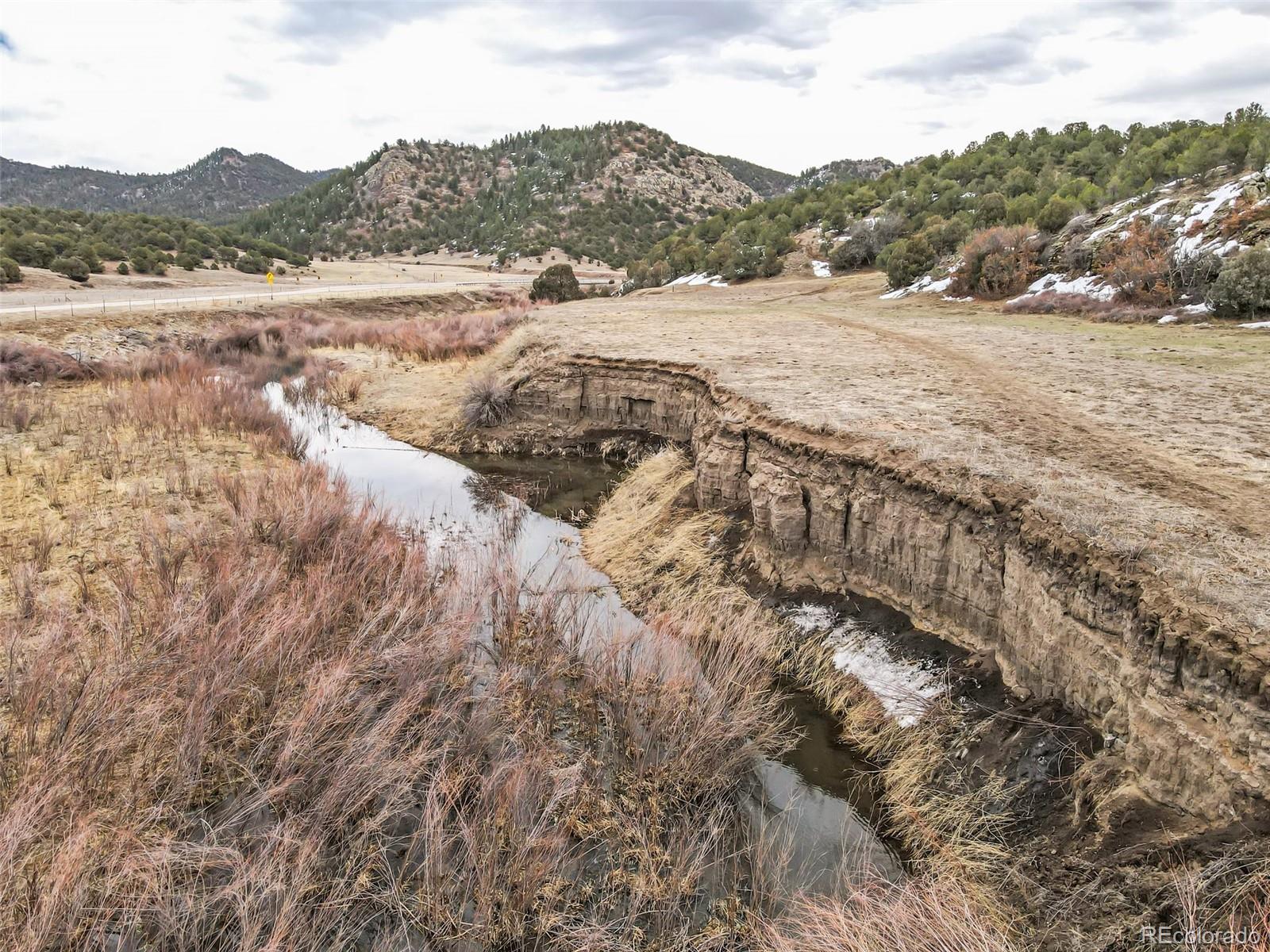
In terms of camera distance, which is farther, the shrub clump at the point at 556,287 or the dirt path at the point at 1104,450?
the shrub clump at the point at 556,287

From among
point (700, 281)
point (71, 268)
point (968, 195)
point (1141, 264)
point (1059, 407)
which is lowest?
point (1059, 407)

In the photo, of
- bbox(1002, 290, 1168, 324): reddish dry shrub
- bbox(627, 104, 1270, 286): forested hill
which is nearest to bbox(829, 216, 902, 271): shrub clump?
bbox(627, 104, 1270, 286): forested hill

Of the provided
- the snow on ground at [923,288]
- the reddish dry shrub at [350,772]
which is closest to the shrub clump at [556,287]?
the snow on ground at [923,288]

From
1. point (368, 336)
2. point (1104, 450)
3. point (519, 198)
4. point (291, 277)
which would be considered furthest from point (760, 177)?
point (1104, 450)

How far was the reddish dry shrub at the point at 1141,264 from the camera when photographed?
57.3 ft

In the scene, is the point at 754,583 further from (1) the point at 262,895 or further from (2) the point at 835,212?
(2) the point at 835,212

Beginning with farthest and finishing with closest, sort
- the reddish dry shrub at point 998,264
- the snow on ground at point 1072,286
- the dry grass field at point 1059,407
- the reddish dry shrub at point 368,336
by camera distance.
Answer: the reddish dry shrub at point 368,336 < the reddish dry shrub at point 998,264 < the snow on ground at point 1072,286 < the dry grass field at point 1059,407

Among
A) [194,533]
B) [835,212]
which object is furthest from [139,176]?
[194,533]

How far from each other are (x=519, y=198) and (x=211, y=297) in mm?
65715

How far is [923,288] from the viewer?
82.3 feet

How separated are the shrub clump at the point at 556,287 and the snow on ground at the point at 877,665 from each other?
3243 centimetres

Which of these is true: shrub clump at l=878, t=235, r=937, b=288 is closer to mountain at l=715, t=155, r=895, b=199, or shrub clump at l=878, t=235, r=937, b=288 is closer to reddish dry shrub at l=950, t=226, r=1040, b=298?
reddish dry shrub at l=950, t=226, r=1040, b=298

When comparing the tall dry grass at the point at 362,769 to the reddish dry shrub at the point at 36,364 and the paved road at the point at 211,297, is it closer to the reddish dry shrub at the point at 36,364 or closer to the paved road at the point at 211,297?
the reddish dry shrub at the point at 36,364

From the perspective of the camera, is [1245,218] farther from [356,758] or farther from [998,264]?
[356,758]
